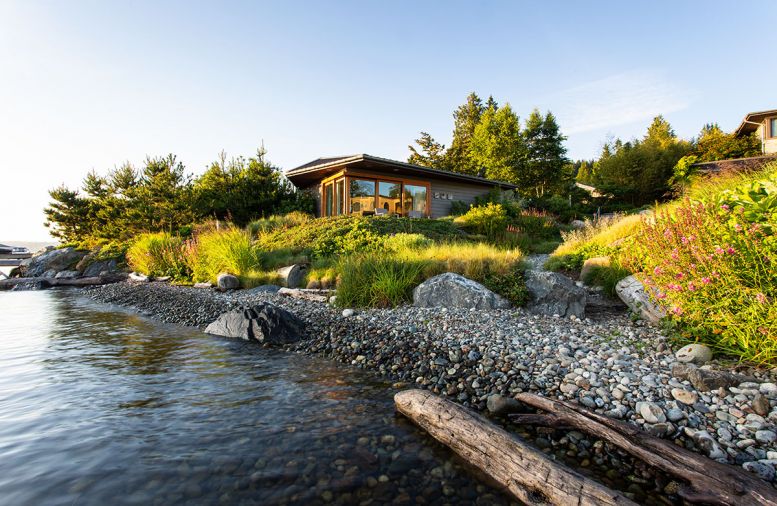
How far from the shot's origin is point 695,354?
11.3 feet

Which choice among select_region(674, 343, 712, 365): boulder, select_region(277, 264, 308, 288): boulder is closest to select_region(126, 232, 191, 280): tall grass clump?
select_region(277, 264, 308, 288): boulder

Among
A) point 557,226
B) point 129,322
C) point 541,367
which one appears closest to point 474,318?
point 541,367

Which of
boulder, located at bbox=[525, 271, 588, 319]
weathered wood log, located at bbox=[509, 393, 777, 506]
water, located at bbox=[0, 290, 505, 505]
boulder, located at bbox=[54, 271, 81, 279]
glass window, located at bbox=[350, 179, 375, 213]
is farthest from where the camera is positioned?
glass window, located at bbox=[350, 179, 375, 213]

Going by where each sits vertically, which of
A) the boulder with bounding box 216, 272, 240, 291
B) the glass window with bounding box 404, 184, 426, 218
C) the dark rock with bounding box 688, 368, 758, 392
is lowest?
the dark rock with bounding box 688, 368, 758, 392

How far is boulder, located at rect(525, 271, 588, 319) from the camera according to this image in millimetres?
5434

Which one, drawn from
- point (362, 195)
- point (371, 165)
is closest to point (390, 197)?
point (362, 195)

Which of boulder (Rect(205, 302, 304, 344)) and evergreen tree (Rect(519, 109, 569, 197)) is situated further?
evergreen tree (Rect(519, 109, 569, 197))

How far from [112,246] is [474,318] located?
765 inches

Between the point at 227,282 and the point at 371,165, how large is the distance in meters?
8.97

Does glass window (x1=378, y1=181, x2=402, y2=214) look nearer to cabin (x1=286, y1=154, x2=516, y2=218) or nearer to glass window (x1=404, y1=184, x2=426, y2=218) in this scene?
cabin (x1=286, y1=154, x2=516, y2=218)

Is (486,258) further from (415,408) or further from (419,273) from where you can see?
(415,408)

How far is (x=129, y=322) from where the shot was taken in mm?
6984

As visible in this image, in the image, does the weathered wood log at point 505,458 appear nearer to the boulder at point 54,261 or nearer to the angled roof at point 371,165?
the angled roof at point 371,165

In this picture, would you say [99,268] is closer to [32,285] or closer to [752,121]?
[32,285]
